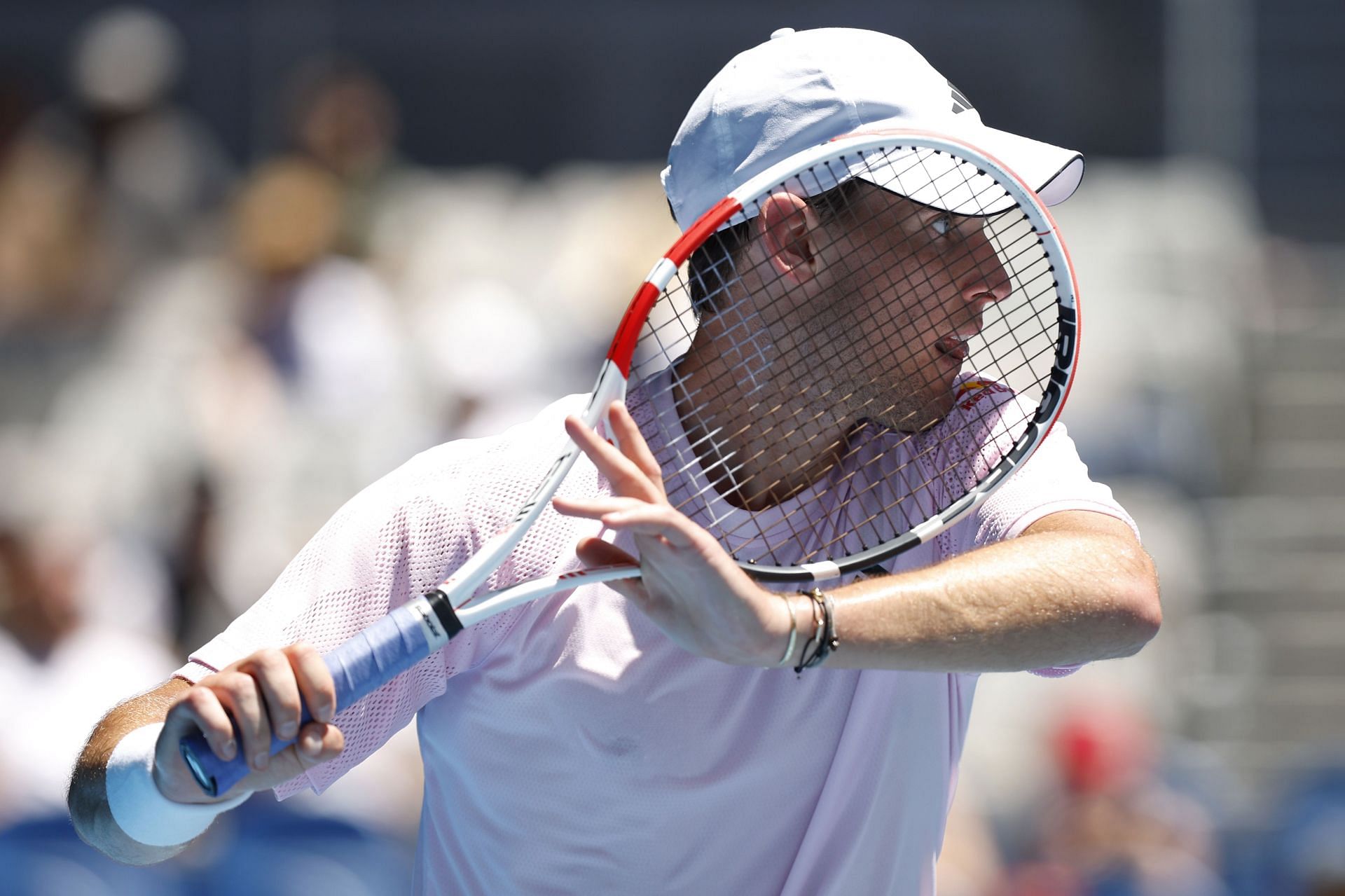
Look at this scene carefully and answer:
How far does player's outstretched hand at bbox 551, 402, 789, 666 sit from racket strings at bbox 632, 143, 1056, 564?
326 millimetres

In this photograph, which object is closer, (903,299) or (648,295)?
(648,295)

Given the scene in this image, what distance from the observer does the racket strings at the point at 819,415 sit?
242cm

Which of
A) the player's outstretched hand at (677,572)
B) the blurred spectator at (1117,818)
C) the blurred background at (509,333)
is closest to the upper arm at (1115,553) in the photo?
the player's outstretched hand at (677,572)

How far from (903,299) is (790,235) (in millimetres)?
184

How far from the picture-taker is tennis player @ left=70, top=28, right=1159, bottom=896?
236 centimetres

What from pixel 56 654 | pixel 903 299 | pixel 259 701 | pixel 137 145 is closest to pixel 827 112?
pixel 903 299

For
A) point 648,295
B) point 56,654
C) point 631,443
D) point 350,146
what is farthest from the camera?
point 350,146

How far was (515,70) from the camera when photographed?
10.9 m

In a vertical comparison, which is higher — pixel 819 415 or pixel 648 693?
pixel 819 415

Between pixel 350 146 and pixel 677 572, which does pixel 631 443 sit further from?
pixel 350 146

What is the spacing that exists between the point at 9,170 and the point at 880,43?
738 centimetres

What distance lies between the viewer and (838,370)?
2.49 meters

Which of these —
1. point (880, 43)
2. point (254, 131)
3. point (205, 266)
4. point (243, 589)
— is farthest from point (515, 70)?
point (880, 43)

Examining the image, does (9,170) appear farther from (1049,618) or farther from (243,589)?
(1049,618)
